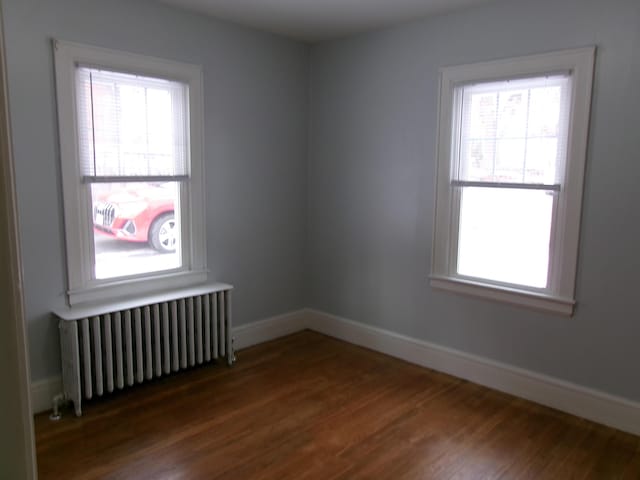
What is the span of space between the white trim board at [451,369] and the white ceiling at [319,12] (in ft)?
8.44

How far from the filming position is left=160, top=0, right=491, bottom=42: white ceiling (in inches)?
133

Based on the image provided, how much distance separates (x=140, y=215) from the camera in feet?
11.5

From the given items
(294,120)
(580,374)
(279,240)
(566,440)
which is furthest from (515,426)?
(294,120)

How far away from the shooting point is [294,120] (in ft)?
14.7

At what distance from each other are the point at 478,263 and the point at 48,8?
3.34m

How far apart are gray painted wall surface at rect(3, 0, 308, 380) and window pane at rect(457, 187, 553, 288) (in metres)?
1.71

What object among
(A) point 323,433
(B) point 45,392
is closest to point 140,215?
(B) point 45,392

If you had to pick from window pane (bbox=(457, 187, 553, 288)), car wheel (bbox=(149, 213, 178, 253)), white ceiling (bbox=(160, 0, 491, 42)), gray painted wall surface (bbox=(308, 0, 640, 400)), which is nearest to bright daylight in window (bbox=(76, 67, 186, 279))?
car wheel (bbox=(149, 213, 178, 253))

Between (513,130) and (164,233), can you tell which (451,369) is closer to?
(513,130)

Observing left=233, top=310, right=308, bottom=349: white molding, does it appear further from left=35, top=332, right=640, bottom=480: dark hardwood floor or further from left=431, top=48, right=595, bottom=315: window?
left=431, top=48, right=595, bottom=315: window

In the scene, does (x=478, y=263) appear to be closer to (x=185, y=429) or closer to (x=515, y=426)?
(x=515, y=426)

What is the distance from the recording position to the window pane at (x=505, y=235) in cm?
324

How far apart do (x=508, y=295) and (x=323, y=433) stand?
1.61 m

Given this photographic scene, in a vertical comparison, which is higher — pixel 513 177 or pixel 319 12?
pixel 319 12
